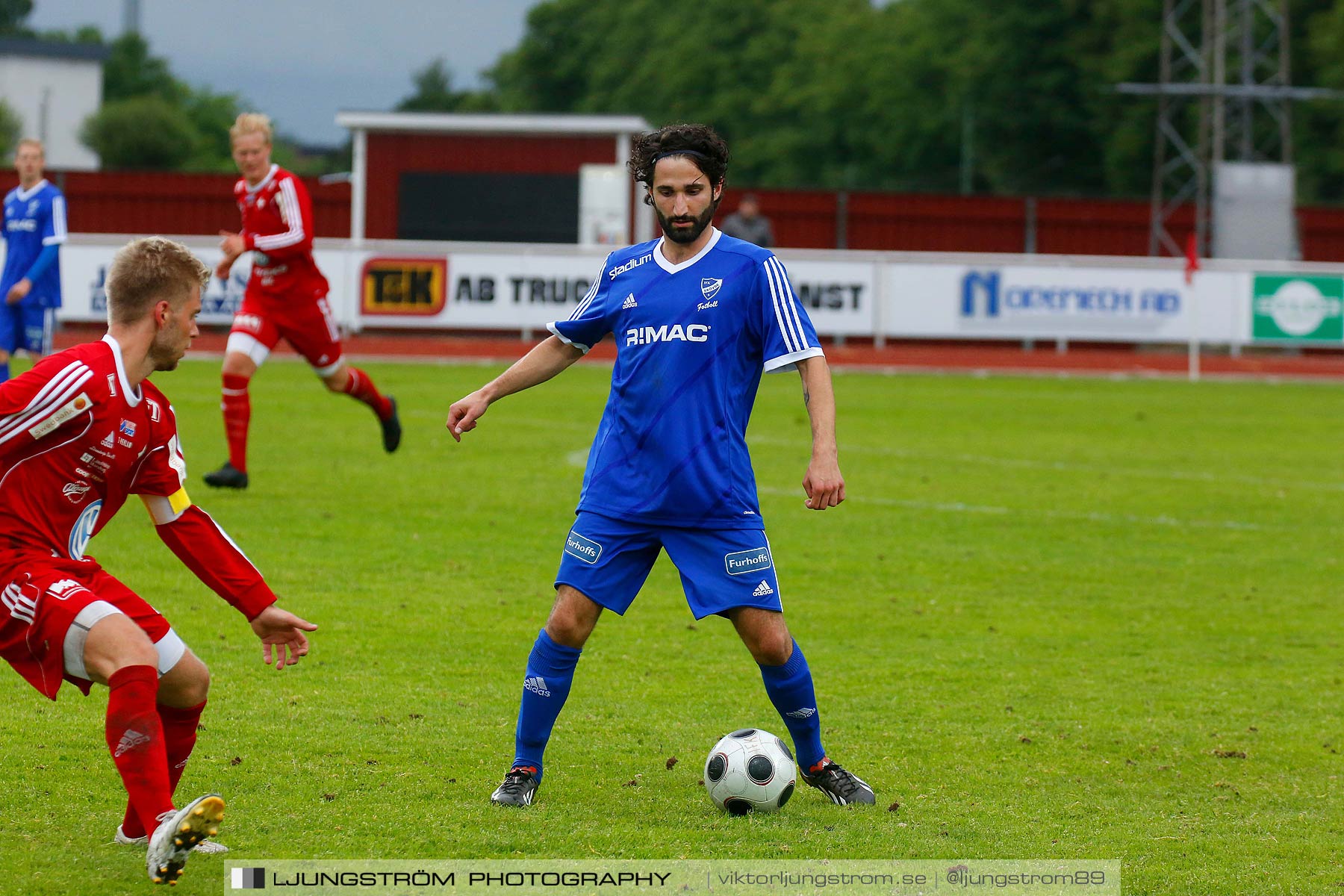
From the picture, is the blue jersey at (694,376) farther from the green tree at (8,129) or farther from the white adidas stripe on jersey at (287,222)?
the green tree at (8,129)

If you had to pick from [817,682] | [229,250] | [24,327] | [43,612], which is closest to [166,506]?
[43,612]

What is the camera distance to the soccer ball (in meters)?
4.73

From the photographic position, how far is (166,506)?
421cm

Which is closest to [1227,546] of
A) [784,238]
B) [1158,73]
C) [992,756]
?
[992,756]

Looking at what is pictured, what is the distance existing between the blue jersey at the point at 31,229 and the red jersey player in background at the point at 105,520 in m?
9.38

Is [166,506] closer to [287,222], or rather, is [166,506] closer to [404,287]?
[287,222]

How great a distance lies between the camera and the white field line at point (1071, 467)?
41.4 feet

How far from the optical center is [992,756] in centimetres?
541

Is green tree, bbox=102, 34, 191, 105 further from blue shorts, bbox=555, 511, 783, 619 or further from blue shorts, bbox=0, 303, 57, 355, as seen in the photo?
blue shorts, bbox=555, 511, 783, 619

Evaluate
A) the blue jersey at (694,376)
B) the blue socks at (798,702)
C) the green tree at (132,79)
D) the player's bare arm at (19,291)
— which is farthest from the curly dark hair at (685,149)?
the green tree at (132,79)

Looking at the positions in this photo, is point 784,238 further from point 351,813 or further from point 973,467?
point 351,813

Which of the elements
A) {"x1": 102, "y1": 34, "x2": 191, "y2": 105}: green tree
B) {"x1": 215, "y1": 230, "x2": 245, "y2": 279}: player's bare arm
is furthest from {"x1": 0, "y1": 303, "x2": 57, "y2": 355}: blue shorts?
{"x1": 102, "y1": 34, "x2": 191, "y2": 105}: green tree

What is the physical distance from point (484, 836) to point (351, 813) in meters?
0.42

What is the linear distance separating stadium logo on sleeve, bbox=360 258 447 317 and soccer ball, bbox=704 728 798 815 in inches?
778
